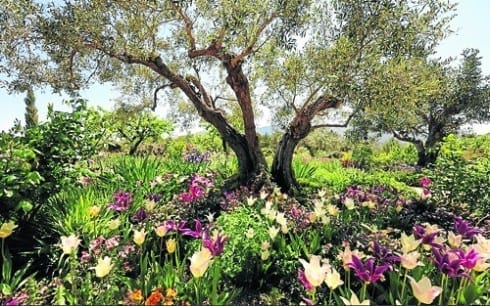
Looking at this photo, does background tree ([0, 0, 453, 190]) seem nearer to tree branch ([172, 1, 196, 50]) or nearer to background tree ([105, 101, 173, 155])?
tree branch ([172, 1, 196, 50])

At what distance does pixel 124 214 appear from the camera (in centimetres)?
418

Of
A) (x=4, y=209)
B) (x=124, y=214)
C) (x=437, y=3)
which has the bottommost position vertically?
(x=124, y=214)

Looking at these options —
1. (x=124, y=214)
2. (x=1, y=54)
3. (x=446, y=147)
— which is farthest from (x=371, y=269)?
(x=1, y=54)

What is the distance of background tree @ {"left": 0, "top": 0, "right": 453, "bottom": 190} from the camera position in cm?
588

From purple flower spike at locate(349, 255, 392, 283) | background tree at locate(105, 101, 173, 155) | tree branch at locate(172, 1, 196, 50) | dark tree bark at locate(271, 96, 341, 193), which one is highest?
tree branch at locate(172, 1, 196, 50)

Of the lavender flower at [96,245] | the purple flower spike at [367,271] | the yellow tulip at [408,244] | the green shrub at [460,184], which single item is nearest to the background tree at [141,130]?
Result: the green shrub at [460,184]

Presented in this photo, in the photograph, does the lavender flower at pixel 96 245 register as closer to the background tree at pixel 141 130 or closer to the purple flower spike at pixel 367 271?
the purple flower spike at pixel 367 271

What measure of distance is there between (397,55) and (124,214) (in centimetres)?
489

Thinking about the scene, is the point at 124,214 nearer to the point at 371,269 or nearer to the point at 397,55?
the point at 371,269

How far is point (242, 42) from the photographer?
6660mm

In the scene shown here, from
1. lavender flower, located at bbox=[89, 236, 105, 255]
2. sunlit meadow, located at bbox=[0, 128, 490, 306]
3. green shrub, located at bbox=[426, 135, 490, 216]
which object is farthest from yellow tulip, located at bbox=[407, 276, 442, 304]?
green shrub, located at bbox=[426, 135, 490, 216]

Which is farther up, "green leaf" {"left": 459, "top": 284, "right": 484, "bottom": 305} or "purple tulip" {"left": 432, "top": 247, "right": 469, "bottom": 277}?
"purple tulip" {"left": 432, "top": 247, "right": 469, "bottom": 277}

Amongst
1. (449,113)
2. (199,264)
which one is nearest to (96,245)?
(199,264)

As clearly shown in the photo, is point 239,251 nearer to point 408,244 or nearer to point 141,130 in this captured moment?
point 408,244
